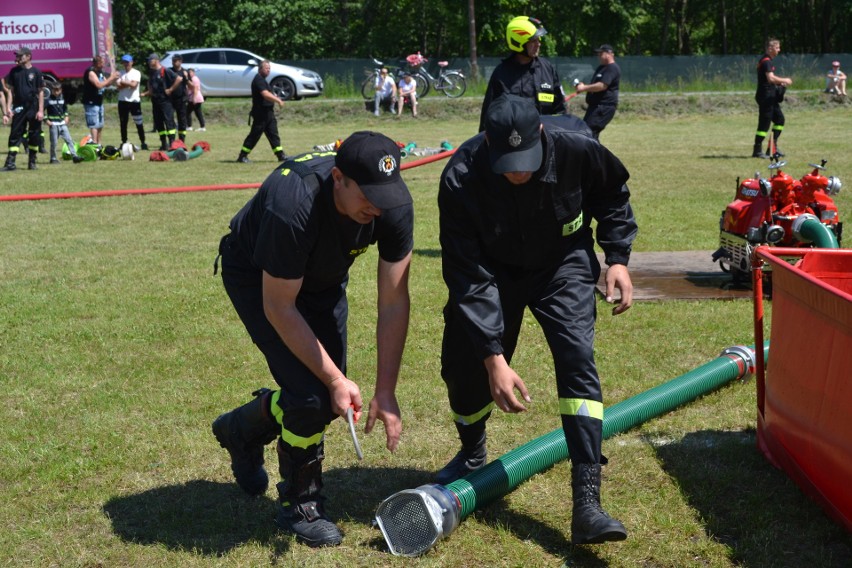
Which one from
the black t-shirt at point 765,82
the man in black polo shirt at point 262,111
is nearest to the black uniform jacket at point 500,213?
the man in black polo shirt at point 262,111

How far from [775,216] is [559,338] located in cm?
424

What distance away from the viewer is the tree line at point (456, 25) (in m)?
47.2

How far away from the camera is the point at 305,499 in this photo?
404 cm

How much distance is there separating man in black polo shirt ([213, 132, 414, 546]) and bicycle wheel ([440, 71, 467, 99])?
97.7ft

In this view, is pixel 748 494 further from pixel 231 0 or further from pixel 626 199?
pixel 231 0

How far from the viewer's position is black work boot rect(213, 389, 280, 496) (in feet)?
14.1

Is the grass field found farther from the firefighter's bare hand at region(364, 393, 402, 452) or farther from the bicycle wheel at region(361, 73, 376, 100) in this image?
the bicycle wheel at region(361, 73, 376, 100)

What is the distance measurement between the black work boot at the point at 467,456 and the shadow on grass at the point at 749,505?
0.88 m

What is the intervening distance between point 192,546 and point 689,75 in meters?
35.9

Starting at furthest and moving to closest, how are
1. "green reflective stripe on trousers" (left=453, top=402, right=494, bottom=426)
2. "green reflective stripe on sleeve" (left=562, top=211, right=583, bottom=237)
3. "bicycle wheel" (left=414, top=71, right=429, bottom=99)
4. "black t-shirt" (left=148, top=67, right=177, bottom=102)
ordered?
"bicycle wheel" (left=414, top=71, right=429, bottom=99) < "black t-shirt" (left=148, top=67, right=177, bottom=102) < "green reflective stripe on trousers" (left=453, top=402, right=494, bottom=426) < "green reflective stripe on sleeve" (left=562, top=211, right=583, bottom=237)

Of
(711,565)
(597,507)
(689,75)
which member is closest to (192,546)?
(597,507)

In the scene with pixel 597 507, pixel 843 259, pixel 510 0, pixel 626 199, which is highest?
pixel 510 0

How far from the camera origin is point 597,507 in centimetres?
379

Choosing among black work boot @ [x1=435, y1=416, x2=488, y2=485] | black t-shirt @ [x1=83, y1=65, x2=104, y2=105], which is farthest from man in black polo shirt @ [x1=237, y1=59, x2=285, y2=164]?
black work boot @ [x1=435, y1=416, x2=488, y2=485]
